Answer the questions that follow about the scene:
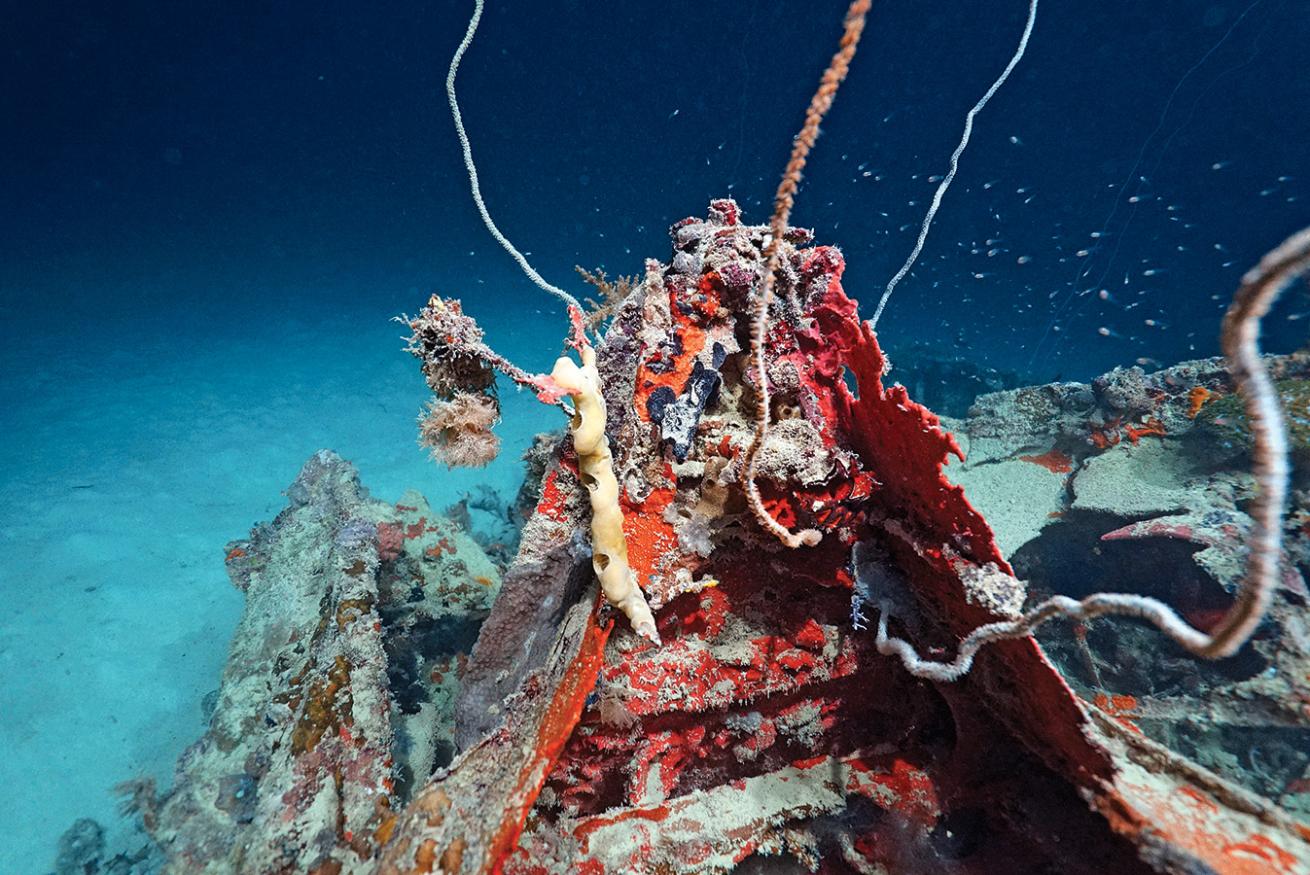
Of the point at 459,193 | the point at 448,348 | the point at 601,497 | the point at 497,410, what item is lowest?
the point at 601,497

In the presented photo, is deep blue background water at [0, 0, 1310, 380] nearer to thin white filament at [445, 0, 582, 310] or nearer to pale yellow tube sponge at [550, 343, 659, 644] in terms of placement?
thin white filament at [445, 0, 582, 310]

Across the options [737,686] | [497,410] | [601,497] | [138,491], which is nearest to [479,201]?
[497,410]

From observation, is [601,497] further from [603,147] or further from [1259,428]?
[603,147]

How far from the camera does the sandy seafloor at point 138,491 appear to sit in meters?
6.74

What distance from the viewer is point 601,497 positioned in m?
2.29

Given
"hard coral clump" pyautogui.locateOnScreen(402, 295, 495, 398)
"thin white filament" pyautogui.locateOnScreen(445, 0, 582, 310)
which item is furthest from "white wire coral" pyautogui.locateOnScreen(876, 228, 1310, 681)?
"hard coral clump" pyautogui.locateOnScreen(402, 295, 495, 398)

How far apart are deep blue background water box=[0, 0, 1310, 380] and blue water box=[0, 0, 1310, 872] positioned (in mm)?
288

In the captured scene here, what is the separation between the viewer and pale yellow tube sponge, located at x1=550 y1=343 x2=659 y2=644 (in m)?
2.20

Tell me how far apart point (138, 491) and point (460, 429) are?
50.6ft

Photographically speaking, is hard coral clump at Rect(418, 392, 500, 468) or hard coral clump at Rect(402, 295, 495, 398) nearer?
hard coral clump at Rect(402, 295, 495, 398)

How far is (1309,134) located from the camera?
47.8 meters

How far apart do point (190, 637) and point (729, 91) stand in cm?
5523

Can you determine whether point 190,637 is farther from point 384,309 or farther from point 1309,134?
point 1309,134

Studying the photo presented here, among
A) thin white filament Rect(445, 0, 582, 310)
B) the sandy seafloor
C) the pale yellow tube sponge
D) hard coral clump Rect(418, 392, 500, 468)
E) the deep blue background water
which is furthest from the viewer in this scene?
the deep blue background water
